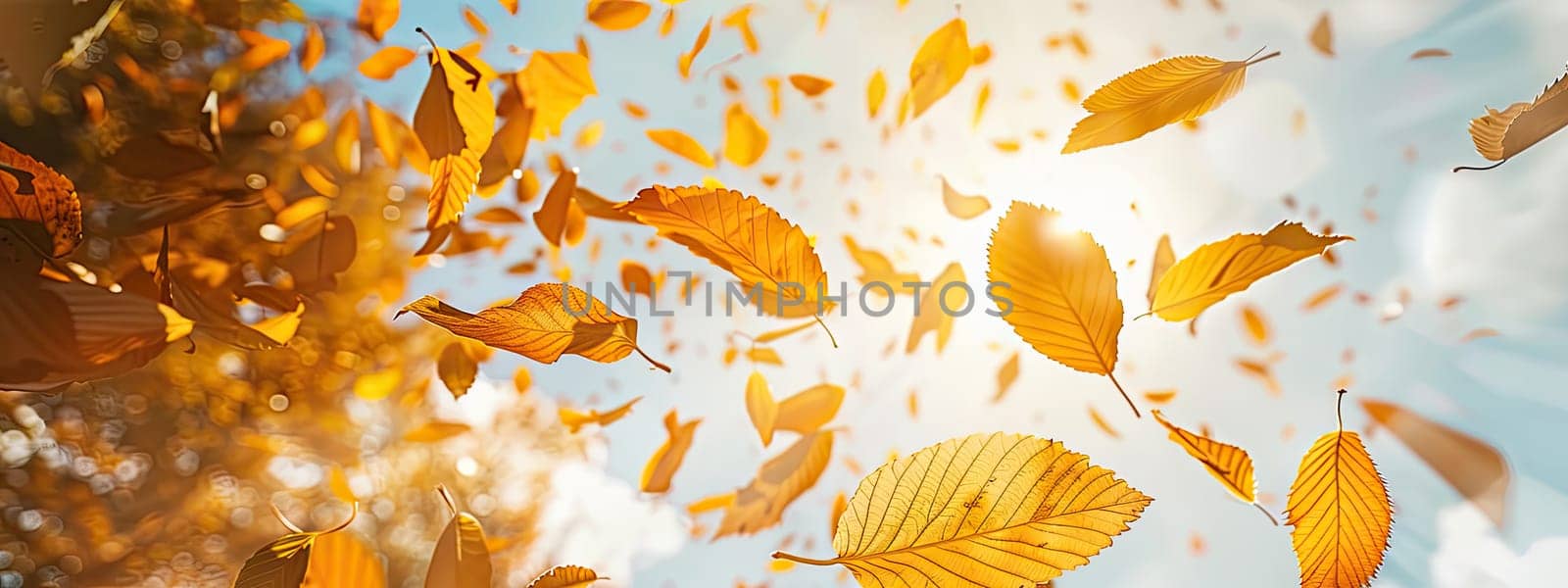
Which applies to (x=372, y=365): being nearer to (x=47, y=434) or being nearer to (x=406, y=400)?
(x=406, y=400)

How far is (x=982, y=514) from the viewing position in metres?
0.14

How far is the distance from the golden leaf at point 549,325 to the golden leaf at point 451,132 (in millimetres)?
72

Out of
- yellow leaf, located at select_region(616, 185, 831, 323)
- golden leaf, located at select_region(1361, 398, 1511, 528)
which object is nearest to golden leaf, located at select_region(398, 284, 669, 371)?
yellow leaf, located at select_region(616, 185, 831, 323)

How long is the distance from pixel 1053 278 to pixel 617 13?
0.97 feet

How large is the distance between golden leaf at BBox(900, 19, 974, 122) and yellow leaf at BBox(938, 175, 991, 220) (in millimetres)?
51

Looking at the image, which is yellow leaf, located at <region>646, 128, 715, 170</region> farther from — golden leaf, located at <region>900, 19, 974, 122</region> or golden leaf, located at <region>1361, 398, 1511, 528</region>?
golden leaf, located at <region>1361, 398, 1511, 528</region>

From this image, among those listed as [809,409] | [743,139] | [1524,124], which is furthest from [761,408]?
[1524,124]

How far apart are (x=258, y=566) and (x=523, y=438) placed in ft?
2.28

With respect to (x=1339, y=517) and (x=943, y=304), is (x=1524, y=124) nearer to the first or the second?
(x=1339, y=517)

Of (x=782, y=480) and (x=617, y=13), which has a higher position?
(x=617, y=13)

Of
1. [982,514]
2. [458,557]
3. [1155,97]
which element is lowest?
[458,557]

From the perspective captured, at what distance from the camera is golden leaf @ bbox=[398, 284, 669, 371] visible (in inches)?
6.2

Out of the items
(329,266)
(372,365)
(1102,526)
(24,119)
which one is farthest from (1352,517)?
(24,119)

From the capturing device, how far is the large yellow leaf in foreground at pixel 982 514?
13cm
